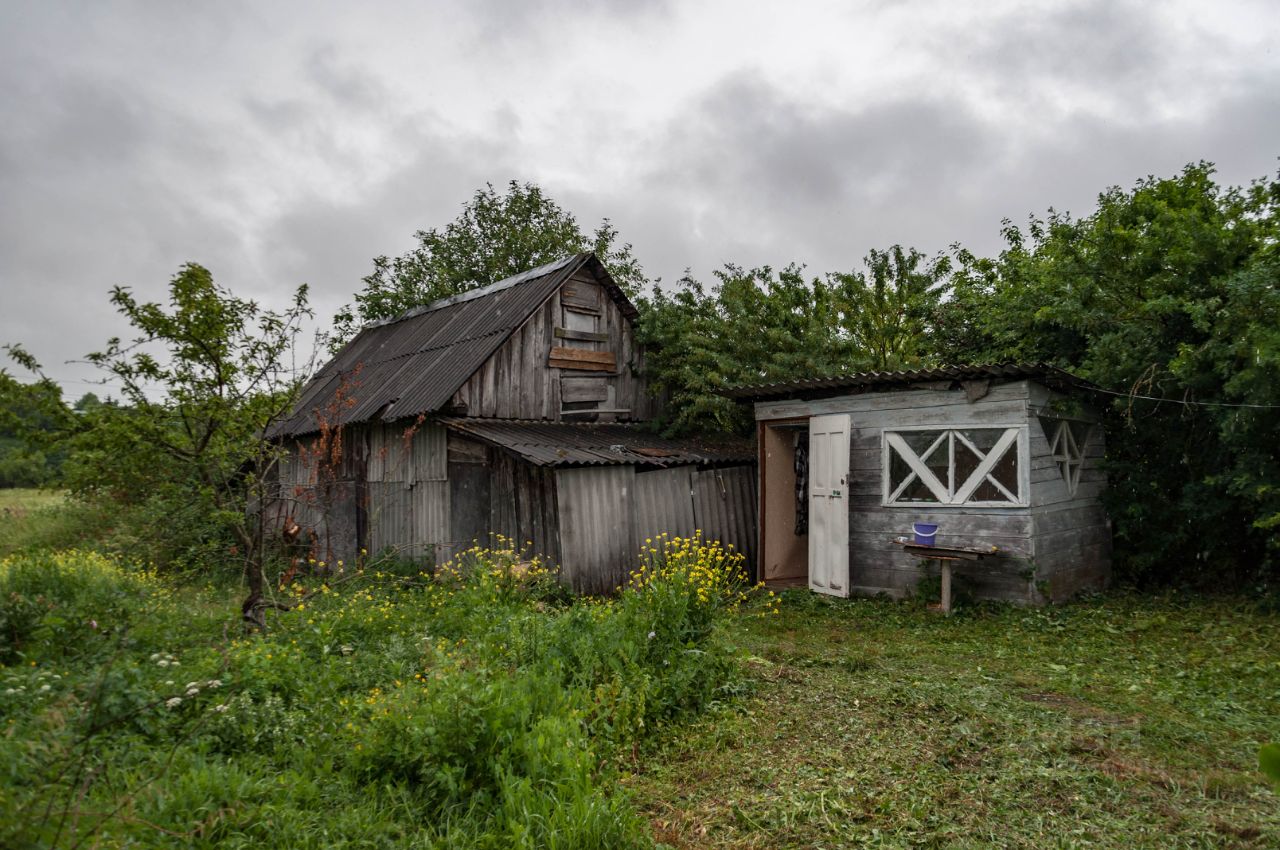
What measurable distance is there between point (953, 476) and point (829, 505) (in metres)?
1.68

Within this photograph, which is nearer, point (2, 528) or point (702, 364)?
point (702, 364)

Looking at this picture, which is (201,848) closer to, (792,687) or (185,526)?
(792,687)

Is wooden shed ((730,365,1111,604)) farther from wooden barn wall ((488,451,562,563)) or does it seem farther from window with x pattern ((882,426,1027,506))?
wooden barn wall ((488,451,562,563))

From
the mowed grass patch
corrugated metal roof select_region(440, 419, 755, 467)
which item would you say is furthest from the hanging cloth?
the mowed grass patch

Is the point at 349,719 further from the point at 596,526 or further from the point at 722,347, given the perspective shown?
the point at 722,347

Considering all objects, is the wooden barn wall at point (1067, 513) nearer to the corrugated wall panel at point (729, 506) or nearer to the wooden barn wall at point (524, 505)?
the corrugated wall panel at point (729, 506)

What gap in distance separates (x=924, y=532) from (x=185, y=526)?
41.9ft

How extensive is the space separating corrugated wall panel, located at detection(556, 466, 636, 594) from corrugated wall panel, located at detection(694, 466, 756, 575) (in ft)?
4.96

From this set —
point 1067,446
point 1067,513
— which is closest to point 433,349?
point 1067,446

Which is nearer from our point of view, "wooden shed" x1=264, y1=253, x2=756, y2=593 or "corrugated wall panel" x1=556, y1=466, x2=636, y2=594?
"corrugated wall panel" x1=556, y1=466, x2=636, y2=594

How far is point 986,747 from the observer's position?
4.54m

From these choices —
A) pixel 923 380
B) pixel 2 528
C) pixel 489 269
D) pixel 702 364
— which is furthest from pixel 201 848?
pixel 489 269

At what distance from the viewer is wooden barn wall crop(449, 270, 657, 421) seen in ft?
39.0

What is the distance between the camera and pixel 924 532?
899 centimetres
